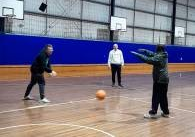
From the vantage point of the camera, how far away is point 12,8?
720 inches

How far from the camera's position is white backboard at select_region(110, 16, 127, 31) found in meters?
25.4

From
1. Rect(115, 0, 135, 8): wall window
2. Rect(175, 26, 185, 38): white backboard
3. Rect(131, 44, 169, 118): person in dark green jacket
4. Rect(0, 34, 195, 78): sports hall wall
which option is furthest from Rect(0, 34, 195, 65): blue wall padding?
Rect(131, 44, 169, 118): person in dark green jacket

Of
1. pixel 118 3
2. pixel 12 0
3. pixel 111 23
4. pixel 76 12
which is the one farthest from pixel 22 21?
pixel 118 3

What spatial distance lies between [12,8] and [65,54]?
434cm

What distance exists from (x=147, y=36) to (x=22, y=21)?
13558mm

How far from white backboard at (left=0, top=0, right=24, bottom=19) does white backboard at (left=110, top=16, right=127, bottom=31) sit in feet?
26.5

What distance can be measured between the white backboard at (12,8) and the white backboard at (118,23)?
26.5 ft

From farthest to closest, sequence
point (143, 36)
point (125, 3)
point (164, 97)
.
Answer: point (143, 36) → point (125, 3) → point (164, 97)

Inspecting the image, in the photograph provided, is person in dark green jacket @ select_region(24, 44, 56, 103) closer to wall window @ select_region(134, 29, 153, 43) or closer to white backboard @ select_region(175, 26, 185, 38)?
wall window @ select_region(134, 29, 153, 43)

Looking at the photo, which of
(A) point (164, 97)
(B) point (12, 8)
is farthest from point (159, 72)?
(B) point (12, 8)

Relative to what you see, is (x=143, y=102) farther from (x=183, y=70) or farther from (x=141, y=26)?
(x=183, y=70)

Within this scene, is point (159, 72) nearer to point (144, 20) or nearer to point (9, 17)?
point (9, 17)

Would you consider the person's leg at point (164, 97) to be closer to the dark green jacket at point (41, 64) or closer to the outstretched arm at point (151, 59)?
the outstretched arm at point (151, 59)

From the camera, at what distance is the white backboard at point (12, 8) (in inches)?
708
